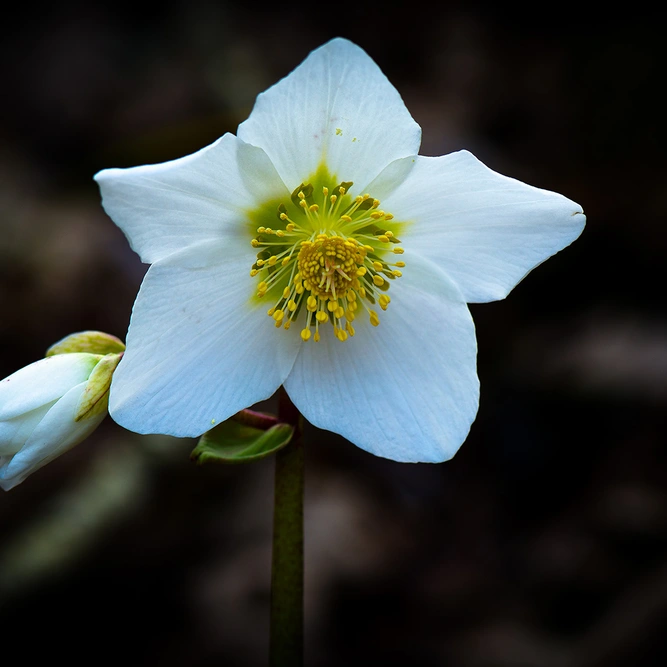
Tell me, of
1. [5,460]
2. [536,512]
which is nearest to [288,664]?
[5,460]

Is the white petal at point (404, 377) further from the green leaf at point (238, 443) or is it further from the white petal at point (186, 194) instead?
the white petal at point (186, 194)

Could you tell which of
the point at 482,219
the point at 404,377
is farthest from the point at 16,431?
the point at 482,219

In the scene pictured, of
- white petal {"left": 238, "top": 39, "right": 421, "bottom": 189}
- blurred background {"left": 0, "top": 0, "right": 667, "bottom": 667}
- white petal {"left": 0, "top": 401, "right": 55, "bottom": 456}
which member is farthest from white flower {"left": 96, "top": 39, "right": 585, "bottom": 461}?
blurred background {"left": 0, "top": 0, "right": 667, "bottom": 667}

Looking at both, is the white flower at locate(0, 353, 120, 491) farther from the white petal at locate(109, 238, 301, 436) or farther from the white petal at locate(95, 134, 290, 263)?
the white petal at locate(95, 134, 290, 263)

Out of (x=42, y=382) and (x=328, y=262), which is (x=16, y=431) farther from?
(x=328, y=262)

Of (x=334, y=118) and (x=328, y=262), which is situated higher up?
(x=334, y=118)
